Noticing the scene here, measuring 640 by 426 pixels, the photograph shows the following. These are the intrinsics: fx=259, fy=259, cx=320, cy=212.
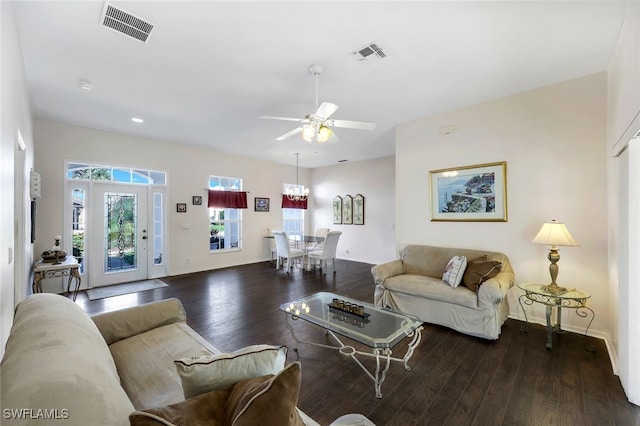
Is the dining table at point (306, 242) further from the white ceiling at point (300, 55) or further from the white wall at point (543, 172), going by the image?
the white ceiling at point (300, 55)

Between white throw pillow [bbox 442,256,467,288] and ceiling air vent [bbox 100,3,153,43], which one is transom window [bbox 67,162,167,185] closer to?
ceiling air vent [bbox 100,3,153,43]

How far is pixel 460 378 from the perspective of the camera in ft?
7.13

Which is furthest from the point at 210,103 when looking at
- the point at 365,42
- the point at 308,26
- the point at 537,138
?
the point at 537,138

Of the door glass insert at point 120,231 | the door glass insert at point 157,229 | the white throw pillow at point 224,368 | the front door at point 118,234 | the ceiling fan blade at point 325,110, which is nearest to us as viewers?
the white throw pillow at point 224,368

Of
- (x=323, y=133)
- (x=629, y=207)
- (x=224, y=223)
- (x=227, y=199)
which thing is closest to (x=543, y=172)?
(x=629, y=207)

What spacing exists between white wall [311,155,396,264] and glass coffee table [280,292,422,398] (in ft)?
13.8

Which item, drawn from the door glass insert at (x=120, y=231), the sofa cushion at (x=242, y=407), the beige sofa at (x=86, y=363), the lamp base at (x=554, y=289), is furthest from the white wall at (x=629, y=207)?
the door glass insert at (x=120, y=231)

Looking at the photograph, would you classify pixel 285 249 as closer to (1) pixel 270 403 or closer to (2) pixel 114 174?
(2) pixel 114 174

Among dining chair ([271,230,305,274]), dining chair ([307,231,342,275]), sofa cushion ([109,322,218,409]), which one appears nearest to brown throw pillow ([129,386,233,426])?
sofa cushion ([109,322,218,409])

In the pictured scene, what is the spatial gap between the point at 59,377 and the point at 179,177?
5631mm

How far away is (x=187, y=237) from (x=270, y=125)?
3.31 metres

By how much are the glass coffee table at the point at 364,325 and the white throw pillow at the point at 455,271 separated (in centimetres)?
98

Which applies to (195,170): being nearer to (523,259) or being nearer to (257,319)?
(257,319)

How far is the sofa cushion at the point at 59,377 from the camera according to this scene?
68cm
